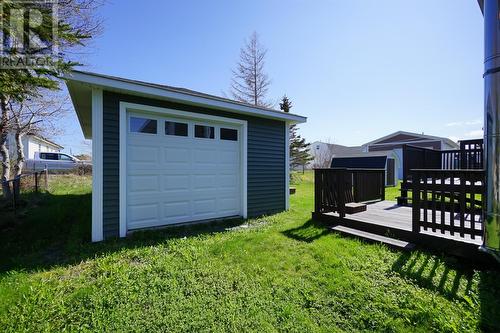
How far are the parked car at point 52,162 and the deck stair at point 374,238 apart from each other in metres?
15.7

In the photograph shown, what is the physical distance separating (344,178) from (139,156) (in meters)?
4.23

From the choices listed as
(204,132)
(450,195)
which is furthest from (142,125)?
(450,195)

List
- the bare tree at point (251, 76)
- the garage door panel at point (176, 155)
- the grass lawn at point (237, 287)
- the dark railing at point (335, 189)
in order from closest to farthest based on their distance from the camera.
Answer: the grass lawn at point (237, 287) → the dark railing at point (335, 189) → the garage door panel at point (176, 155) → the bare tree at point (251, 76)

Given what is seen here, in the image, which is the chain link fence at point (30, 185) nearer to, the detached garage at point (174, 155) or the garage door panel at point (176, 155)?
the detached garage at point (174, 155)

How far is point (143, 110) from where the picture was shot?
4605mm

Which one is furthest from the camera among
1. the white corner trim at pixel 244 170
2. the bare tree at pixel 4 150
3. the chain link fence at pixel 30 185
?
the chain link fence at pixel 30 185

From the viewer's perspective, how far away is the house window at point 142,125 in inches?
181

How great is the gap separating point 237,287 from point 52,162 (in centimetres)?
1700

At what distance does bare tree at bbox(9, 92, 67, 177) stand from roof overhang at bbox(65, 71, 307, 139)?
3522 millimetres

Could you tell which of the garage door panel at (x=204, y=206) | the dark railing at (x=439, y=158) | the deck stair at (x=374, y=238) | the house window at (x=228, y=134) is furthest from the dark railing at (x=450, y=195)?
the garage door panel at (x=204, y=206)

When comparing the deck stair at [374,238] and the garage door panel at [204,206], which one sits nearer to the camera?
the deck stair at [374,238]

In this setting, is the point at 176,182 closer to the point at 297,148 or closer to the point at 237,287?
the point at 237,287

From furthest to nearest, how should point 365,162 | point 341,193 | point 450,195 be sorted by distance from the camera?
point 365,162 < point 341,193 < point 450,195

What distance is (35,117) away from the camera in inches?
342
